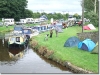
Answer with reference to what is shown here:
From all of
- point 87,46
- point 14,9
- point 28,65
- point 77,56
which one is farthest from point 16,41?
point 14,9

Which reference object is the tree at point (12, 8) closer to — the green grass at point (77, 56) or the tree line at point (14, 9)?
the tree line at point (14, 9)

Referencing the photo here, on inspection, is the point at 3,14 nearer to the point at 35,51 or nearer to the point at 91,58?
the point at 35,51

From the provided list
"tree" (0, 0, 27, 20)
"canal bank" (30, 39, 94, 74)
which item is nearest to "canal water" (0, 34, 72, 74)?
"canal bank" (30, 39, 94, 74)

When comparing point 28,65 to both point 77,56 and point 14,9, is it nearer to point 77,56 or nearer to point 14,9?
point 77,56

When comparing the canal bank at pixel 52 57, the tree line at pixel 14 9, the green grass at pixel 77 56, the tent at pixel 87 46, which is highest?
the tree line at pixel 14 9

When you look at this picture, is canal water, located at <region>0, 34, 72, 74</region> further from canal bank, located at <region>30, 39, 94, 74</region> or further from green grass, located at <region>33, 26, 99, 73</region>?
green grass, located at <region>33, 26, 99, 73</region>

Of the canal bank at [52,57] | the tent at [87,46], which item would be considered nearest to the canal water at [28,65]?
the canal bank at [52,57]

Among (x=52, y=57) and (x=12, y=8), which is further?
(x=12, y=8)

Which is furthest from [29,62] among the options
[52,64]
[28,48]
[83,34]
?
[83,34]

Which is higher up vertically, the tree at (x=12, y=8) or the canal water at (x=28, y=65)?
the tree at (x=12, y=8)

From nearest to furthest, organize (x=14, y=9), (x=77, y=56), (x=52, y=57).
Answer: (x=77, y=56) < (x=52, y=57) < (x=14, y=9)

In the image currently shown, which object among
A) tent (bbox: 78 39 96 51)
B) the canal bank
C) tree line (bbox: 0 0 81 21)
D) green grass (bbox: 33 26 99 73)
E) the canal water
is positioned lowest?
the canal water

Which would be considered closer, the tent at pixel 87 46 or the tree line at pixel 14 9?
the tent at pixel 87 46

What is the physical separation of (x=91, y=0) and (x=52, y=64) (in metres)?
47.4
